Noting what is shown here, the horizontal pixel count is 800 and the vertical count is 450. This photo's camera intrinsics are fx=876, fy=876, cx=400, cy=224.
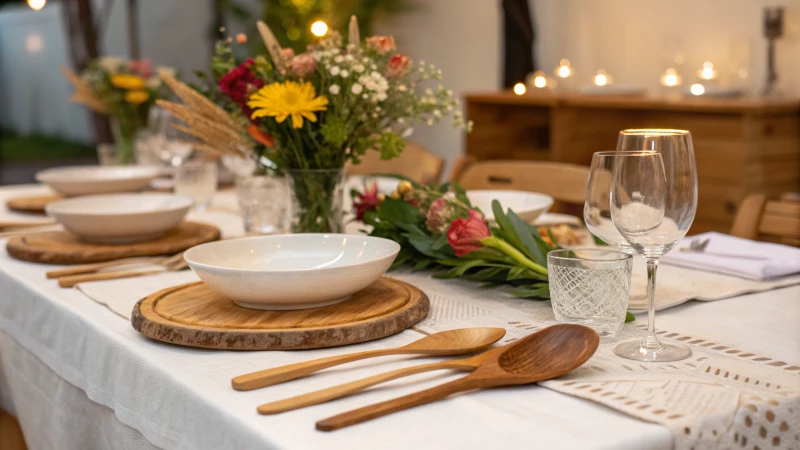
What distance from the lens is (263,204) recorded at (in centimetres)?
160

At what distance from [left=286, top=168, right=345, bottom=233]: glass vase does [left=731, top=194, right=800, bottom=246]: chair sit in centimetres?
77

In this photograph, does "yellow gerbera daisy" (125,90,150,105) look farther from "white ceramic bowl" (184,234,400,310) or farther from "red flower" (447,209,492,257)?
"red flower" (447,209,492,257)

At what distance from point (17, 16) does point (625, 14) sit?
10.7 ft

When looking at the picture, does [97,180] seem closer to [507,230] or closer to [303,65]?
[303,65]

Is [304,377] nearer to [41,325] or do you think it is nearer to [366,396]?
[366,396]

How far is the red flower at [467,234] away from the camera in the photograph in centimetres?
111

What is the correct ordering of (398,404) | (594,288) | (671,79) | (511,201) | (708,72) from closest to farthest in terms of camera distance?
1. (398,404)
2. (594,288)
3. (511,201)
4. (708,72)
5. (671,79)

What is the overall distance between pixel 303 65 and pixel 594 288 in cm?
58

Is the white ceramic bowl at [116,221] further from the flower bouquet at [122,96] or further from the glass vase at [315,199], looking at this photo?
the flower bouquet at [122,96]

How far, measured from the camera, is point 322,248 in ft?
3.80

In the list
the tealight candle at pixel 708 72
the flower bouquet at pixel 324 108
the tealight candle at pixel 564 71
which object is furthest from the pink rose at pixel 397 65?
the tealight candle at pixel 564 71

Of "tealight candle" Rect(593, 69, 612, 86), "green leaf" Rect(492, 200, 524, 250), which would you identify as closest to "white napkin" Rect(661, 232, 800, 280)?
"green leaf" Rect(492, 200, 524, 250)

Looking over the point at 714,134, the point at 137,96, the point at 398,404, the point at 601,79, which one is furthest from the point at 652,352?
the point at 601,79

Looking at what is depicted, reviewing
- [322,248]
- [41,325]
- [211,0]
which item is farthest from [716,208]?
[211,0]
